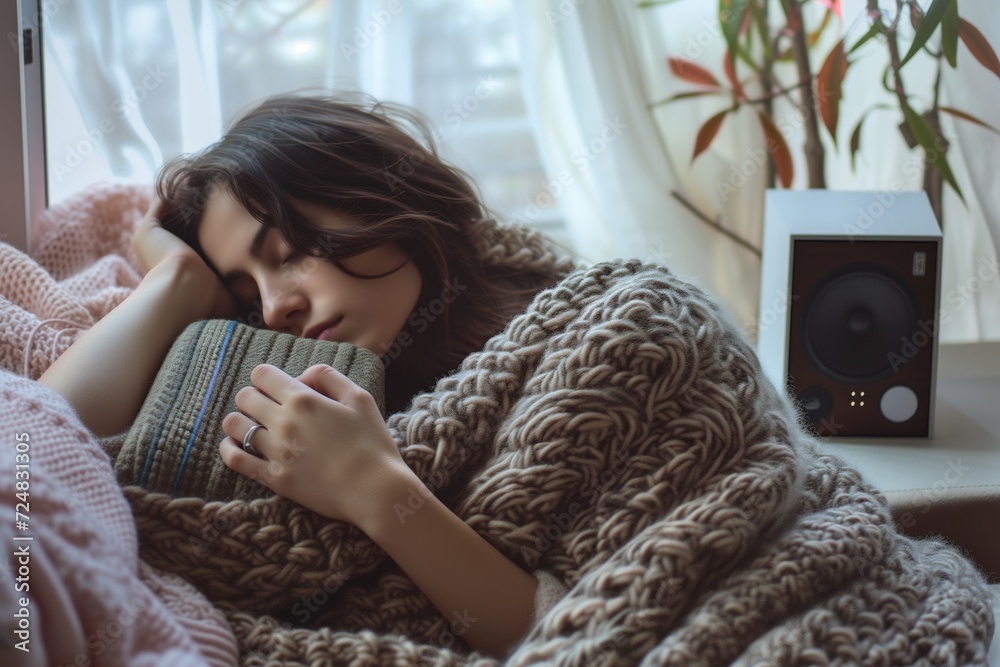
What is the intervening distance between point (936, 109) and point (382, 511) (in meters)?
1.25

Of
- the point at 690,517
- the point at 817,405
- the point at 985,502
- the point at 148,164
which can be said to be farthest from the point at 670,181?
the point at 690,517

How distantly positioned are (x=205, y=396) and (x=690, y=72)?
1.11m

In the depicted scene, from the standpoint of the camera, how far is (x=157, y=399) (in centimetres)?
84

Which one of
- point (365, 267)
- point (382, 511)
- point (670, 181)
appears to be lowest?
point (382, 511)

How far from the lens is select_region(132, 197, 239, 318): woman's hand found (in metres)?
1.04

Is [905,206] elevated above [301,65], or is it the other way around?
[301,65]

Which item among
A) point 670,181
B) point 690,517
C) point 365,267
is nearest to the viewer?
point 690,517

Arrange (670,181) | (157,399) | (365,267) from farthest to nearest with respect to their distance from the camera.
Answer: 1. (670,181)
2. (365,267)
3. (157,399)

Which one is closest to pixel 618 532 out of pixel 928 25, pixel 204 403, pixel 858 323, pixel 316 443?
pixel 316 443

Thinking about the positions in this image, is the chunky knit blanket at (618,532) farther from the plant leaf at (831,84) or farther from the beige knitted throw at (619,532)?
the plant leaf at (831,84)

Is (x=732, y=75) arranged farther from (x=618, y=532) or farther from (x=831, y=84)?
(x=618, y=532)

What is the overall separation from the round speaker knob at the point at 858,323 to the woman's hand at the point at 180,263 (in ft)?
2.55

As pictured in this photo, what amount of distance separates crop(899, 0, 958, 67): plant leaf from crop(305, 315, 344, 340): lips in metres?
0.92

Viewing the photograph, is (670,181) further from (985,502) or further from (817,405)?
(985,502)
